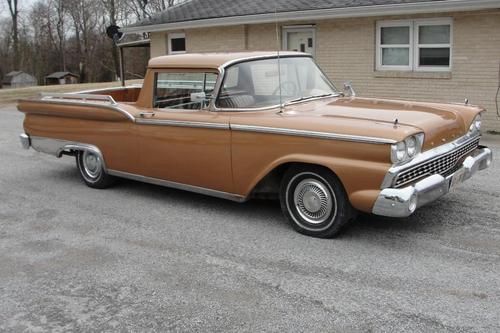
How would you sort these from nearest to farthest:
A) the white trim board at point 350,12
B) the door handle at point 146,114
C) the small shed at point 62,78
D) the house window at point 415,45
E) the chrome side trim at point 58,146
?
the door handle at point 146,114 < the chrome side trim at point 58,146 < the white trim board at point 350,12 < the house window at point 415,45 < the small shed at point 62,78

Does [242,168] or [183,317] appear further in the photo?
[242,168]

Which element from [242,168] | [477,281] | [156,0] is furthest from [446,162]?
[156,0]

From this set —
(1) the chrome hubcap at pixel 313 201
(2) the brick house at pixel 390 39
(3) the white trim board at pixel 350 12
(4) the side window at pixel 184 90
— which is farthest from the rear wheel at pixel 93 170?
(2) the brick house at pixel 390 39

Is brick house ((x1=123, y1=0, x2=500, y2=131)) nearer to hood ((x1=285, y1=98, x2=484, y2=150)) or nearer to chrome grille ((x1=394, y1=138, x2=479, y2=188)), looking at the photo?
hood ((x1=285, y1=98, x2=484, y2=150))

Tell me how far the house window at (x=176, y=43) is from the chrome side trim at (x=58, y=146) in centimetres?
942

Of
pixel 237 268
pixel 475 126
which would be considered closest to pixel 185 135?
pixel 237 268

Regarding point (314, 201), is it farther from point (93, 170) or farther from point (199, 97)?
point (93, 170)

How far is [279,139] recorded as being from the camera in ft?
16.7

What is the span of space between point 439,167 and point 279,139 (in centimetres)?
141

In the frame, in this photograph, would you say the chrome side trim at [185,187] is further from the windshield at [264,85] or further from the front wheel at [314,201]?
the windshield at [264,85]

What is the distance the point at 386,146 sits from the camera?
4.46m

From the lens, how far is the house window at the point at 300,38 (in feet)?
45.1

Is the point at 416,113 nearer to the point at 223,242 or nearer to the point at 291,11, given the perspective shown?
the point at 223,242

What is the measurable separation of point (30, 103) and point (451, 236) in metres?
5.59
